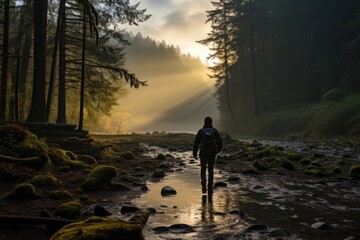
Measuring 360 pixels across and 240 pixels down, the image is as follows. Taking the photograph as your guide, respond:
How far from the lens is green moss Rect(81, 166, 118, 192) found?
8.45 m

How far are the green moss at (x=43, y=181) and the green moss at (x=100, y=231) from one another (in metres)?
4.51

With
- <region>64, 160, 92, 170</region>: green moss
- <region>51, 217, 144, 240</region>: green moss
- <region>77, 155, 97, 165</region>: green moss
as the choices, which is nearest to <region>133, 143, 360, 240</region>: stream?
<region>51, 217, 144, 240</region>: green moss

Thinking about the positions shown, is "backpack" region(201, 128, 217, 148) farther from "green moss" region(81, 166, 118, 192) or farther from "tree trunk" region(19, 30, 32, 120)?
"tree trunk" region(19, 30, 32, 120)

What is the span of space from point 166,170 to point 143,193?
4240mm

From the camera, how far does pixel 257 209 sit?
22.6ft

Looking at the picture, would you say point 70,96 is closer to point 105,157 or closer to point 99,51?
point 99,51

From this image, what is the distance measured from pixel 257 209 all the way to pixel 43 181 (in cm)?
528

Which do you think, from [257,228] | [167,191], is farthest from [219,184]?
[257,228]

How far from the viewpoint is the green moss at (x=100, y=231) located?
3.81 meters

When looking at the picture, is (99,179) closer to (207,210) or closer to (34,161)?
(34,161)

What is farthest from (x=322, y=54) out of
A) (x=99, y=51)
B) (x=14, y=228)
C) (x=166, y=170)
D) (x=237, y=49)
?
(x=14, y=228)

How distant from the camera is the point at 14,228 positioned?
489cm

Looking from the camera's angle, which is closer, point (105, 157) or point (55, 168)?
point (55, 168)

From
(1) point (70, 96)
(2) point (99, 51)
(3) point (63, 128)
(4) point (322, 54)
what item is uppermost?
(4) point (322, 54)
